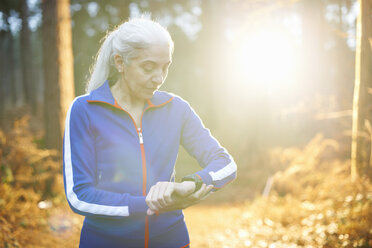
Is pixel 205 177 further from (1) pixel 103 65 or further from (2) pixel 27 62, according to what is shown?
(2) pixel 27 62

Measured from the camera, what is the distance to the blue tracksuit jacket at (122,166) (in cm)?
163

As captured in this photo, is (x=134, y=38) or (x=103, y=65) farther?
(x=103, y=65)

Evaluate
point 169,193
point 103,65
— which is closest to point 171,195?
point 169,193

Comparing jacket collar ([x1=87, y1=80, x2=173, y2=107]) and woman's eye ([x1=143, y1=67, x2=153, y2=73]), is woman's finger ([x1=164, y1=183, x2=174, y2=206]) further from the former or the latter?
woman's eye ([x1=143, y1=67, x2=153, y2=73])

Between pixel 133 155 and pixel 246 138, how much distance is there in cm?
968

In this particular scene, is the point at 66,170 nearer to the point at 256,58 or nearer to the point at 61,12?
the point at 61,12

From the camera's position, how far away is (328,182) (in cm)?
613

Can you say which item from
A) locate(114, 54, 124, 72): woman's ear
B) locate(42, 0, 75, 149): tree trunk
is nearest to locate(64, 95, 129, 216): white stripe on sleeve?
locate(114, 54, 124, 72): woman's ear

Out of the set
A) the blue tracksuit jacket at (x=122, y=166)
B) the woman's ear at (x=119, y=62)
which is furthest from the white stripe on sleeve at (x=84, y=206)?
the woman's ear at (x=119, y=62)

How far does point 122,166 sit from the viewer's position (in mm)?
1787

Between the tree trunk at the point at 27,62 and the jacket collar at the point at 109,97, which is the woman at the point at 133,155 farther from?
the tree trunk at the point at 27,62

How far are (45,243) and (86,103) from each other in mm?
3853

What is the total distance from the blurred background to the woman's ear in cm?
45

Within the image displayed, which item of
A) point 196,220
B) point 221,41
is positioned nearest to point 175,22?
point 221,41
